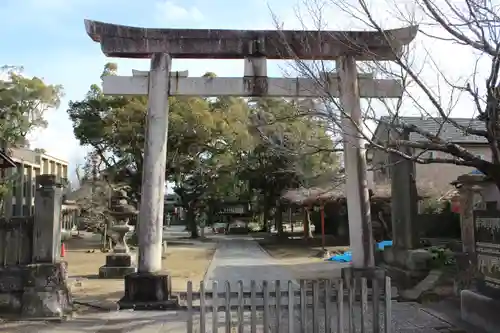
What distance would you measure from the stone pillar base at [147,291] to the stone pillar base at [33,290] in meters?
1.18

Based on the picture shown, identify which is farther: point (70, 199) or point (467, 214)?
point (70, 199)

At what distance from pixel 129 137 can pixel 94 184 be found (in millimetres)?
3896

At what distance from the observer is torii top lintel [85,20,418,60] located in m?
10.2

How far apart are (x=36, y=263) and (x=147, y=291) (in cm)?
219

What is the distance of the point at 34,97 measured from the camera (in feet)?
105

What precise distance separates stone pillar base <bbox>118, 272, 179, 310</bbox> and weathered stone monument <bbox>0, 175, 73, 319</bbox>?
115 cm

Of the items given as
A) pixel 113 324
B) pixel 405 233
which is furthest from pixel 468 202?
pixel 113 324

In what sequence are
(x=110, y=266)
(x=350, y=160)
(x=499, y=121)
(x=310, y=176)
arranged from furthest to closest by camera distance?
(x=310, y=176) < (x=110, y=266) < (x=350, y=160) < (x=499, y=121)

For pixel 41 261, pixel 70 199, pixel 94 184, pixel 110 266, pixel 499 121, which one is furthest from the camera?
pixel 70 199

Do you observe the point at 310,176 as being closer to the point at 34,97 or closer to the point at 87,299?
the point at 87,299

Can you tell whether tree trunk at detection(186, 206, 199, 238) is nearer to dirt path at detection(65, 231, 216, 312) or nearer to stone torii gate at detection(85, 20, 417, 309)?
dirt path at detection(65, 231, 216, 312)

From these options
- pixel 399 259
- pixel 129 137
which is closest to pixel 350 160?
pixel 399 259

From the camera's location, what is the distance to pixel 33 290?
349 inches

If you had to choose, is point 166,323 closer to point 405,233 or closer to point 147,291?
point 147,291
